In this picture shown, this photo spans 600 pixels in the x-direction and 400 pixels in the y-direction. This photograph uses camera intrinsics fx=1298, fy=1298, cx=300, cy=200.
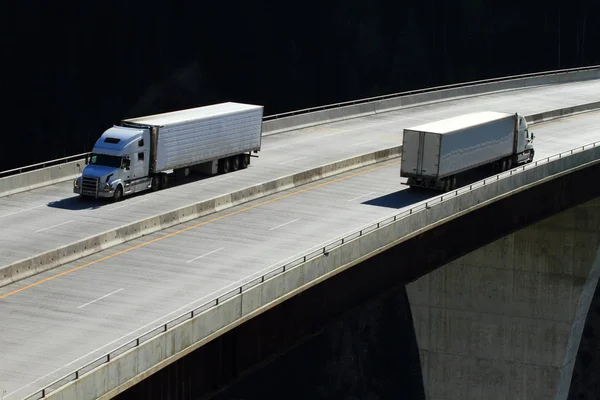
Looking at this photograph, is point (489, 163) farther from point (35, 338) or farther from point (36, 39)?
point (36, 39)

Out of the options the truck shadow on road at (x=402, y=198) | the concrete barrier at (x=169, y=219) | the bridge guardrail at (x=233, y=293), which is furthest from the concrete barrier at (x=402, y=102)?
the bridge guardrail at (x=233, y=293)

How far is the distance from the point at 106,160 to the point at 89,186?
1.40 metres

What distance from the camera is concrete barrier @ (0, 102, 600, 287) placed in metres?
36.2

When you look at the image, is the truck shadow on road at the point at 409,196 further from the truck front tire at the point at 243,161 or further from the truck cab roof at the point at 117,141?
the truck cab roof at the point at 117,141

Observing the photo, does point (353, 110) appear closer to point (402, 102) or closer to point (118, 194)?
point (402, 102)

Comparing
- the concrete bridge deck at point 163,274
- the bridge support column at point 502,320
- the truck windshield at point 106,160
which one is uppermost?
the truck windshield at point 106,160

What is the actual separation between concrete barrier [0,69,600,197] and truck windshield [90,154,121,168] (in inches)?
117

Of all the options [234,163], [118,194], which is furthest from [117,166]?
[234,163]

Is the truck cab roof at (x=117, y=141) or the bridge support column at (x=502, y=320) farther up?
the truck cab roof at (x=117, y=141)

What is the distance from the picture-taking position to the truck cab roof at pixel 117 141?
48312 millimetres

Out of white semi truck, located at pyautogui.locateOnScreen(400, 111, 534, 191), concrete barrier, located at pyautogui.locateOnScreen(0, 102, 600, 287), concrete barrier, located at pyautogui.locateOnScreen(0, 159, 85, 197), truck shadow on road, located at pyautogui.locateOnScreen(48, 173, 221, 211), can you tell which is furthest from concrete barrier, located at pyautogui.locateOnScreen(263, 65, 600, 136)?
truck shadow on road, located at pyautogui.locateOnScreen(48, 173, 221, 211)

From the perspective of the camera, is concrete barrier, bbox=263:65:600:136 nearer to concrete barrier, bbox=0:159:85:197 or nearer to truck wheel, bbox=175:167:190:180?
truck wheel, bbox=175:167:190:180

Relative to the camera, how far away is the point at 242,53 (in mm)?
123938

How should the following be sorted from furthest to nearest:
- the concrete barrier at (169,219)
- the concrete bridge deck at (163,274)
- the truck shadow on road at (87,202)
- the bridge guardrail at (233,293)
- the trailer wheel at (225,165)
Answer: the trailer wheel at (225,165), the truck shadow on road at (87,202), the concrete barrier at (169,219), the concrete bridge deck at (163,274), the bridge guardrail at (233,293)
